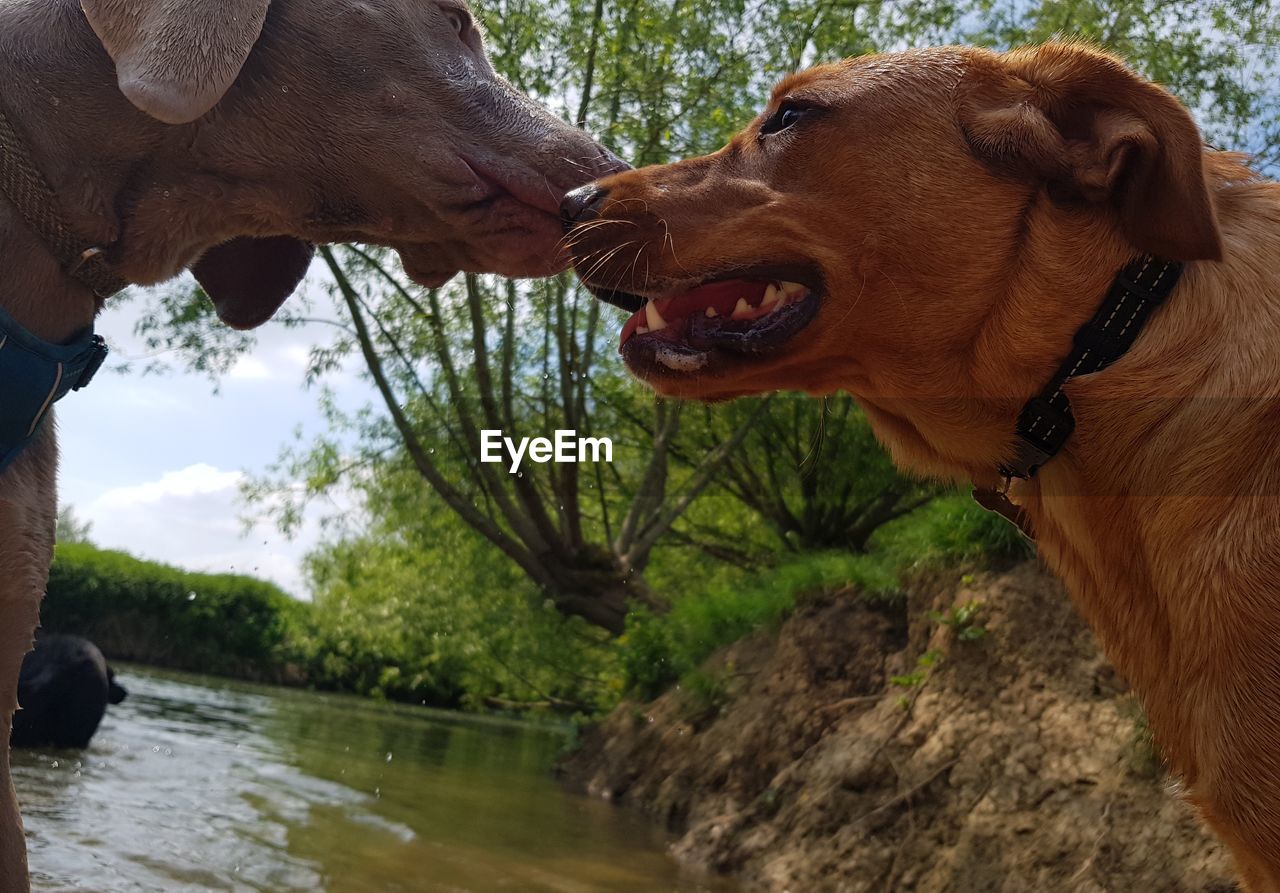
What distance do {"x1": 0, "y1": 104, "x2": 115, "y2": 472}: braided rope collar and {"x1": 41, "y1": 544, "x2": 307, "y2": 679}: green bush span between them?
29087 mm

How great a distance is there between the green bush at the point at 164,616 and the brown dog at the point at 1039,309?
29.5 meters

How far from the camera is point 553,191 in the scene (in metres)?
3.28

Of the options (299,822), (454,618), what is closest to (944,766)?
(299,822)

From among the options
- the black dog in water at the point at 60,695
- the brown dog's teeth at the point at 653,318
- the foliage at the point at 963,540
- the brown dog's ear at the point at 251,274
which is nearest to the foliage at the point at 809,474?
the foliage at the point at 963,540

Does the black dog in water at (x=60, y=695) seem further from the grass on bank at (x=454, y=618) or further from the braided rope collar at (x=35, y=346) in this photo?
the braided rope collar at (x=35, y=346)

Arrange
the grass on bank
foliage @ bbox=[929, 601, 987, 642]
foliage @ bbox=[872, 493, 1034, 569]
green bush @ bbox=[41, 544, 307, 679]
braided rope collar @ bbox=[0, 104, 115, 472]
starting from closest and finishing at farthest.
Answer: braided rope collar @ bbox=[0, 104, 115, 472]
foliage @ bbox=[929, 601, 987, 642]
foliage @ bbox=[872, 493, 1034, 569]
the grass on bank
green bush @ bbox=[41, 544, 307, 679]

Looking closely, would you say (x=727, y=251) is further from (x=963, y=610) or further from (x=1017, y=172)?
(x=963, y=610)

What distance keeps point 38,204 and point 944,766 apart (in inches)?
221

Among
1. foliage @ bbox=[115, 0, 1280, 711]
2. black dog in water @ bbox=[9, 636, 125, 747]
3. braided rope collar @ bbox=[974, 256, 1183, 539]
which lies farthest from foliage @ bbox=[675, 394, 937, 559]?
braided rope collar @ bbox=[974, 256, 1183, 539]

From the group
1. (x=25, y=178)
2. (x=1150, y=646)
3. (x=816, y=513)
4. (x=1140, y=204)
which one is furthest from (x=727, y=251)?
(x=816, y=513)

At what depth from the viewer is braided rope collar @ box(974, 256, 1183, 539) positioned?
2.64 m

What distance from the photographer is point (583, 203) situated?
10.3 ft

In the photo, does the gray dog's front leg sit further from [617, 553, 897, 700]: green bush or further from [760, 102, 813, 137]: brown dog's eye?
[617, 553, 897, 700]: green bush

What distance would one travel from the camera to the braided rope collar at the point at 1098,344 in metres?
2.64
